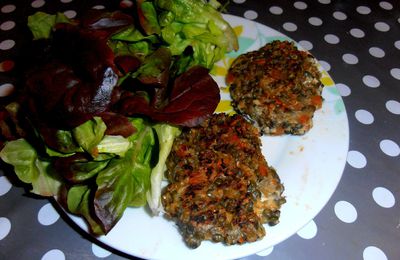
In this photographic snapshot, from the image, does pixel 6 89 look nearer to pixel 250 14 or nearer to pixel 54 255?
pixel 54 255

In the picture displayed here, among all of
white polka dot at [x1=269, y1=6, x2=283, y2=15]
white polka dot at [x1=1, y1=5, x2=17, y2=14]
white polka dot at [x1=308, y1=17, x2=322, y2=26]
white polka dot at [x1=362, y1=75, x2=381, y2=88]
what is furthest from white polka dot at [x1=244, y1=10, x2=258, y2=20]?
white polka dot at [x1=1, y1=5, x2=17, y2=14]

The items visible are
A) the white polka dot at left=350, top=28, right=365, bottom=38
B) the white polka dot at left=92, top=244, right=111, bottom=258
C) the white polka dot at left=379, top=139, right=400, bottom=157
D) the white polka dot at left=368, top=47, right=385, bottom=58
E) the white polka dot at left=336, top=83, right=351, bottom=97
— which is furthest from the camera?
the white polka dot at left=350, top=28, right=365, bottom=38

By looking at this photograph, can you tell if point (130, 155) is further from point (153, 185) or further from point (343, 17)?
point (343, 17)

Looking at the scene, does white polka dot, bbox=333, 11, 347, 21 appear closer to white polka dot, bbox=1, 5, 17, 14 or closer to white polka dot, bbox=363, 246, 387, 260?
white polka dot, bbox=363, 246, 387, 260

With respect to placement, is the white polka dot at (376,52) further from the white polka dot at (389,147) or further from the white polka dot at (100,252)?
the white polka dot at (100,252)

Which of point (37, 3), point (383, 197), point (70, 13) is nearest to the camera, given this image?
point (383, 197)

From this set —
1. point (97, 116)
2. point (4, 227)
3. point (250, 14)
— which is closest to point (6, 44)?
point (4, 227)
